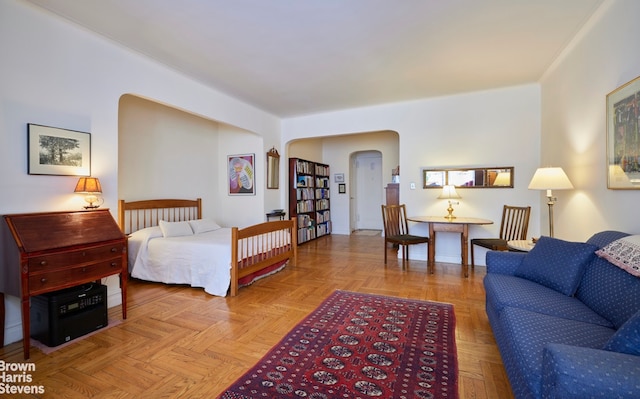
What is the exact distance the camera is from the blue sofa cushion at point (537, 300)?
1.59 metres

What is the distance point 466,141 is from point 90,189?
4766 millimetres

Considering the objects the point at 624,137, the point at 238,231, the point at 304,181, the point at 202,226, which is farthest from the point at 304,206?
the point at 624,137

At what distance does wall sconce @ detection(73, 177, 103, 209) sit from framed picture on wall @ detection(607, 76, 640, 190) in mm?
4158

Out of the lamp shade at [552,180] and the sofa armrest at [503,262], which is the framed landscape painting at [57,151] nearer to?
the sofa armrest at [503,262]

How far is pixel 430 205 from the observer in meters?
4.62

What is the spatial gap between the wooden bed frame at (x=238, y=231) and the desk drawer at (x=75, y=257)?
1057mm

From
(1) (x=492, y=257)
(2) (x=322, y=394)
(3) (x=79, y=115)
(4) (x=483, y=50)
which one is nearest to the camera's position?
(2) (x=322, y=394)

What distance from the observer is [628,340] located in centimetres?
100

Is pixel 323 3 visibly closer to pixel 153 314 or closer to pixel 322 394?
pixel 322 394

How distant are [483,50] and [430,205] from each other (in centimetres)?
232

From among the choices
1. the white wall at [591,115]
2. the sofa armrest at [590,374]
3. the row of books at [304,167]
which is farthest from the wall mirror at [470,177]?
the sofa armrest at [590,374]

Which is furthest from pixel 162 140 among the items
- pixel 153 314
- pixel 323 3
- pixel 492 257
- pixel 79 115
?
pixel 492 257

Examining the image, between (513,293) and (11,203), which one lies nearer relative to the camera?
(513,293)

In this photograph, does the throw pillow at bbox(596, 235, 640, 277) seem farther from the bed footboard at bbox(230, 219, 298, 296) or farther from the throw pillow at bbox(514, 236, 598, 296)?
the bed footboard at bbox(230, 219, 298, 296)
